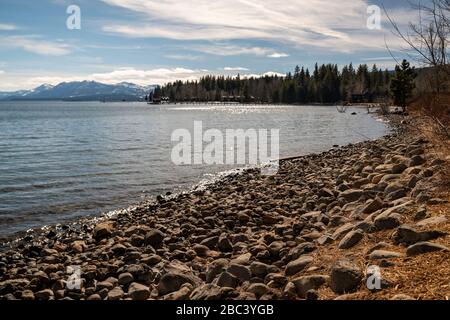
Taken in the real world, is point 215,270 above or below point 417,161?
below

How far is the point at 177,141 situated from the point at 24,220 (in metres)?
24.6

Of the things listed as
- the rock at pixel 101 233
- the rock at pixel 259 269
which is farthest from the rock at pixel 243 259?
the rock at pixel 101 233

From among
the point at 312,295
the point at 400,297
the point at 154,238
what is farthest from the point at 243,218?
the point at 400,297

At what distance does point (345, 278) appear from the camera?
5.97 m

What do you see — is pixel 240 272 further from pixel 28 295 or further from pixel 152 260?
pixel 28 295

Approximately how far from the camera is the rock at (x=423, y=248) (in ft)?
20.5

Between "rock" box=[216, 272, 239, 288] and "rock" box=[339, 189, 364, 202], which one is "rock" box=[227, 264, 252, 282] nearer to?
"rock" box=[216, 272, 239, 288]

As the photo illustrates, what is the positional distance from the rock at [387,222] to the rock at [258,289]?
2763 millimetres

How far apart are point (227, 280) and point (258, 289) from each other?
65 centimetres

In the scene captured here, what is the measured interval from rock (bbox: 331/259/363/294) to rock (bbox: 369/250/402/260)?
533 mm

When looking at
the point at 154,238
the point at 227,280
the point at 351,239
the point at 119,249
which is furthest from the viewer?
the point at 154,238

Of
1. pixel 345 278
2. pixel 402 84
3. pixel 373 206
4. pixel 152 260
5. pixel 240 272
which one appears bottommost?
pixel 152 260
